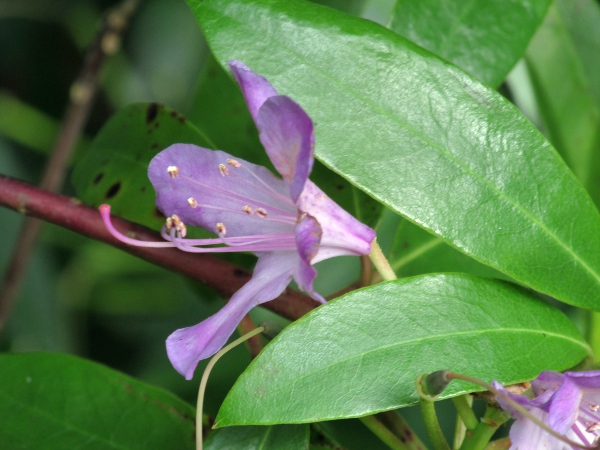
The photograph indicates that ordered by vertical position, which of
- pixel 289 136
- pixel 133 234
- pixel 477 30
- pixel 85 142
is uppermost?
pixel 477 30

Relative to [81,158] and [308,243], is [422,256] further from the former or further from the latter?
[81,158]

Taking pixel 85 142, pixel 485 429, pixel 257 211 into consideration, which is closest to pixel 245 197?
pixel 257 211

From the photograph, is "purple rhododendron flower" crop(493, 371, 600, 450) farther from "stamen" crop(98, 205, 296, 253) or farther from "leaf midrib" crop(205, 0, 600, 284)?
"stamen" crop(98, 205, 296, 253)

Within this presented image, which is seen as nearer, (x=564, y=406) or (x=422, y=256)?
(x=564, y=406)

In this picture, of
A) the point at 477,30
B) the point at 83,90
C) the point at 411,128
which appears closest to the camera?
the point at 411,128

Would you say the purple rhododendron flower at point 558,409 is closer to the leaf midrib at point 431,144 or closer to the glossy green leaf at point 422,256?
the leaf midrib at point 431,144

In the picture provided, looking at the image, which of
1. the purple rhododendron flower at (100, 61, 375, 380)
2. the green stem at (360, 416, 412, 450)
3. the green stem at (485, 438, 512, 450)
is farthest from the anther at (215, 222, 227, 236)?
the green stem at (485, 438, 512, 450)

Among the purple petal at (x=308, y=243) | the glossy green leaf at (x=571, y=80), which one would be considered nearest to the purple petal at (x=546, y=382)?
the purple petal at (x=308, y=243)
